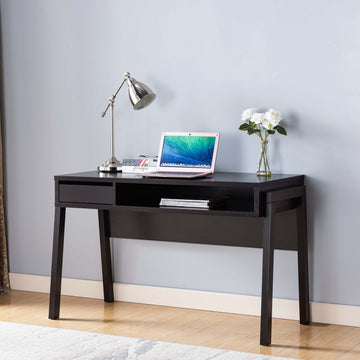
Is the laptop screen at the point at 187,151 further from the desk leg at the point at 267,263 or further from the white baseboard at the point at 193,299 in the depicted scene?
the white baseboard at the point at 193,299

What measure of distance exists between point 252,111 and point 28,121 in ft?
4.72

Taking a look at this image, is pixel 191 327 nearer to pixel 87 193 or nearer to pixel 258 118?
pixel 87 193

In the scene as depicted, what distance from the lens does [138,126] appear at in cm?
378

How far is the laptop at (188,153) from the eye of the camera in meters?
3.46

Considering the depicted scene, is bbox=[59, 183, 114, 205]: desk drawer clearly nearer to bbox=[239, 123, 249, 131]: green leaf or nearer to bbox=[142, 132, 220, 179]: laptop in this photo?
bbox=[142, 132, 220, 179]: laptop

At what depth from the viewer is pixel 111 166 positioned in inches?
141

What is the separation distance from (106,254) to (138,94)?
36.2 inches

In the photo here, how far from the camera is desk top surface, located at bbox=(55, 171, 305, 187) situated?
307cm

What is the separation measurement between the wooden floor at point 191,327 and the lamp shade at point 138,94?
3.57ft

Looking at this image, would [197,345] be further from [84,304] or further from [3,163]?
[3,163]

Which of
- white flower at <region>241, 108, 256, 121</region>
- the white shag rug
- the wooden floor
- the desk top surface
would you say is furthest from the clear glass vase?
the white shag rug

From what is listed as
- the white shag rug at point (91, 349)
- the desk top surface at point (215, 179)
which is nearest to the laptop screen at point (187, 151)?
the desk top surface at point (215, 179)

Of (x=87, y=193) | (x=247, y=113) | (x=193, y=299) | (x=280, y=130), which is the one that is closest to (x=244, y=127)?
(x=247, y=113)

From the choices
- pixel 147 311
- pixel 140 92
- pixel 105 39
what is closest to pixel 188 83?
pixel 140 92
